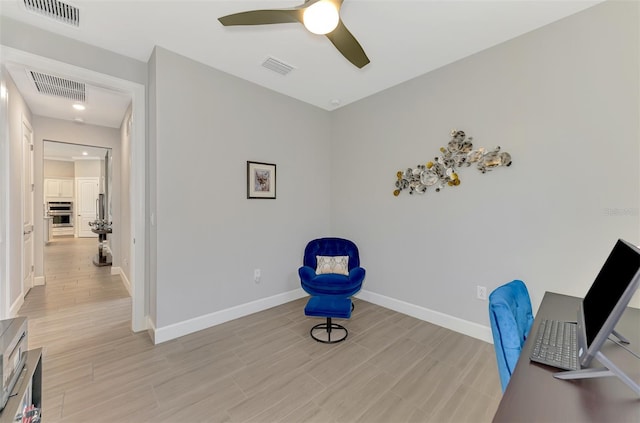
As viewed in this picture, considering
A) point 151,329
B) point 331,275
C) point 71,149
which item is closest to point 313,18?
point 331,275

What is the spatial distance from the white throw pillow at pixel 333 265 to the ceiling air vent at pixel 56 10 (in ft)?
10.0

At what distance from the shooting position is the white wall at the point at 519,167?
1.96 metres

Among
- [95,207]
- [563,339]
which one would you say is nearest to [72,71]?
[563,339]

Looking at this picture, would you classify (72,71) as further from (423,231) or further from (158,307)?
(423,231)

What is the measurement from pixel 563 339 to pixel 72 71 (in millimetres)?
3824

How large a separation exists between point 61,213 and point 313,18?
11.5 metres

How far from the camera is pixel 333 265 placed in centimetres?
326

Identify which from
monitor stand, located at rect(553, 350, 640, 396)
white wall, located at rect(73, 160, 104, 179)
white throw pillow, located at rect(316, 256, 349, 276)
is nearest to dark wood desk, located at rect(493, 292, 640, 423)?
monitor stand, located at rect(553, 350, 640, 396)

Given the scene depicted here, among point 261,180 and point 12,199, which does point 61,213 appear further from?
point 261,180

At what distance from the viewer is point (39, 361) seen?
48.5 inches

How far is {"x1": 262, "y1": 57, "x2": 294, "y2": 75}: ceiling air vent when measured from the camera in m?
2.77

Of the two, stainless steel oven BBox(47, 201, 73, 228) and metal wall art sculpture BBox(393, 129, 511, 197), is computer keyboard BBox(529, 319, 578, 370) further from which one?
stainless steel oven BBox(47, 201, 73, 228)

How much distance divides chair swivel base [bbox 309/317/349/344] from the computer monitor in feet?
6.09

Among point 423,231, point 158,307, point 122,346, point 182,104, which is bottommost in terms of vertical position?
point 122,346
